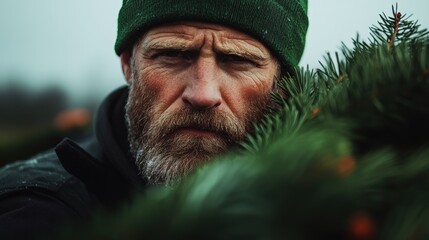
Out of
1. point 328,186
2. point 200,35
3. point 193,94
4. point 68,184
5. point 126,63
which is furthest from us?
point 126,63

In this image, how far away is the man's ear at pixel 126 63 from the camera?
3246 millimetres

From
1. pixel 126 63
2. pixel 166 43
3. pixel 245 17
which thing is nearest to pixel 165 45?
pixel 166 43

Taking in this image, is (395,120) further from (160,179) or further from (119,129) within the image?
(119,129)

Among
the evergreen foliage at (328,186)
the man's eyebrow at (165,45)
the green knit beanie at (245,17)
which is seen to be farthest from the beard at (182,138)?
the evergreen foliage at (328,186)

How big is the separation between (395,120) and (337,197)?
0.29 meters

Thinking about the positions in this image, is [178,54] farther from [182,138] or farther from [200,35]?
[182,138]

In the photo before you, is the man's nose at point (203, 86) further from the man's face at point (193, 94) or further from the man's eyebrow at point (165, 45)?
the man's eyebrow at point (165, 45)

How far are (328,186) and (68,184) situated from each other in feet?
6.52

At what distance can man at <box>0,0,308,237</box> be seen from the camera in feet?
7.54

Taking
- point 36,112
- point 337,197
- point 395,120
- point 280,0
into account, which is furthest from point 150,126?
point 36,112

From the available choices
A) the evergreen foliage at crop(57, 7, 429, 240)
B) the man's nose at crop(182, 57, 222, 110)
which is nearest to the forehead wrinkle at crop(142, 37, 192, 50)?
the man's nose at crop(182, 57, 222, 110)

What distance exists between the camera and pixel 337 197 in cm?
65

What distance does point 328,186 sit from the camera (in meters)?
0.65

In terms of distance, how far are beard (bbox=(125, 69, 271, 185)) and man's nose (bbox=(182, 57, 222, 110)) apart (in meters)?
0.03
